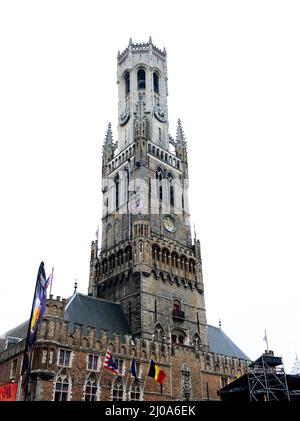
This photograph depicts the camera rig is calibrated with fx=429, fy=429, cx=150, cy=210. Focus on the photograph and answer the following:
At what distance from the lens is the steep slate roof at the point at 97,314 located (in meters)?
48.1

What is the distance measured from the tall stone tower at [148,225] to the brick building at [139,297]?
0.16 metres

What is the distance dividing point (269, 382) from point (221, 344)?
1879 centimetres

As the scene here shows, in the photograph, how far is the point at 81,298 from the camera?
51.5 metres

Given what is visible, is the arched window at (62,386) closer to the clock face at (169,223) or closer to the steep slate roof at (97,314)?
the steep slate roof at (97,314)

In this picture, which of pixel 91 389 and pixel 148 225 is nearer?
pixel 91 389

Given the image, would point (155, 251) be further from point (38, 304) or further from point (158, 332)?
point (38, 304)

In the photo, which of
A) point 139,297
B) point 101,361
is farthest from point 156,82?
point 101,361

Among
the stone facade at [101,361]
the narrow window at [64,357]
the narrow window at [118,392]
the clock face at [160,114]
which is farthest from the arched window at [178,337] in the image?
the clock face at [160,114]

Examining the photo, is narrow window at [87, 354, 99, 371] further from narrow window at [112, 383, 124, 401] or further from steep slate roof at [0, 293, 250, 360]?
steep slate roof at [0, 293, 250, 360]

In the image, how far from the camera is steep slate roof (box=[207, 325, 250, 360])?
62.7m

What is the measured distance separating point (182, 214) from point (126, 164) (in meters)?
11.8

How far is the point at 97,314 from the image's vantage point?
50.8 meters

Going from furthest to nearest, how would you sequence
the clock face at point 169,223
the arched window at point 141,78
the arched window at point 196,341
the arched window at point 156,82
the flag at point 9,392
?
the arched window at point 156,82
the arched window at point 141,78
the clock face at point 169,223
the arched window at point 196,341
the flag at point 9,392
